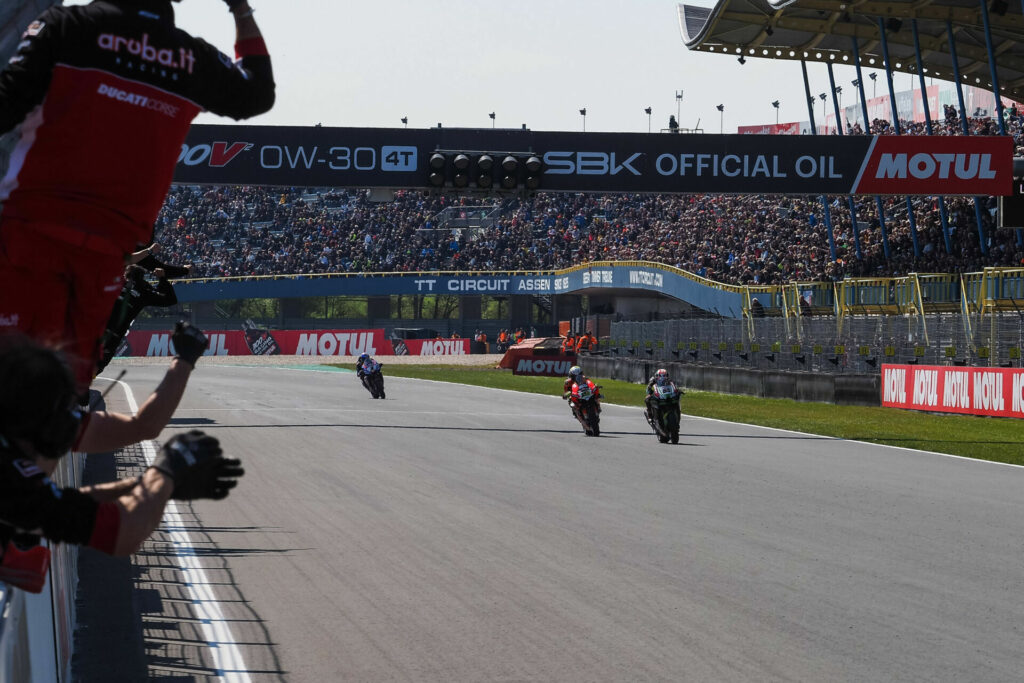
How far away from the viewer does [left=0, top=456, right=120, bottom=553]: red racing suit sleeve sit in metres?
2.95

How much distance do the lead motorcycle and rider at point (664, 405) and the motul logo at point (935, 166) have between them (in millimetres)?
9581

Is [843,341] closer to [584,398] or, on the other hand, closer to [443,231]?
[584,398]

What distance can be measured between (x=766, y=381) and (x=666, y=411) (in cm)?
1294

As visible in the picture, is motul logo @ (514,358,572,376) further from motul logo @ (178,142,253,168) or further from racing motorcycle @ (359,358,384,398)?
motul logo @ (178,142,253,168)

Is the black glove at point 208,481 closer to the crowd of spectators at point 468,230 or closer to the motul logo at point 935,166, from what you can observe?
the motul logo at point 935,166

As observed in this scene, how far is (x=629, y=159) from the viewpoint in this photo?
1016 inches

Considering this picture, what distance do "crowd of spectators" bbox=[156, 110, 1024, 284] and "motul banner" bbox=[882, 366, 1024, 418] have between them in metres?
18.7

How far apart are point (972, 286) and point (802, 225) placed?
68.3 feet

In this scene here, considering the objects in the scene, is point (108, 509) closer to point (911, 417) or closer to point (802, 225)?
point (911, 417)

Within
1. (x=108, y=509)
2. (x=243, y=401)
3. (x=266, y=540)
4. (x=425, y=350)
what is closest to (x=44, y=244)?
(x=108, y=509)

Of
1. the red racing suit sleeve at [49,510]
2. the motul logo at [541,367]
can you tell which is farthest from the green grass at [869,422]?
the red racing suit sleeve at [49,510]

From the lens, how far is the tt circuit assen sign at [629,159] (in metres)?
24.8

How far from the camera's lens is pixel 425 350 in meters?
64.3

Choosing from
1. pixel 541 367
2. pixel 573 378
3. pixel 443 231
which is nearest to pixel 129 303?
pixel 573 378
